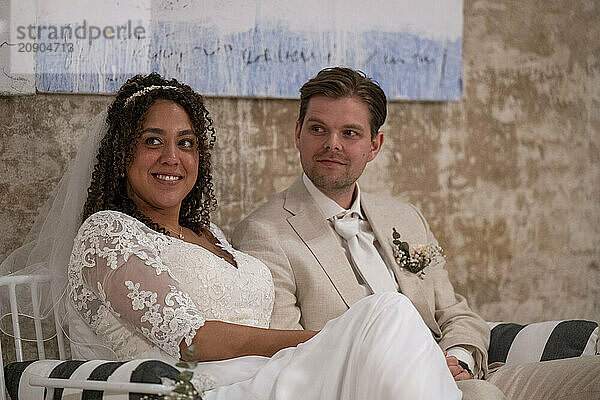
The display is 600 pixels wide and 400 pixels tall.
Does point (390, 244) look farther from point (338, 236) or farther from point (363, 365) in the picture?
point (363, 365)

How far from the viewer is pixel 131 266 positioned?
2.62 meters

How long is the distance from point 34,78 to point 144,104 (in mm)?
763

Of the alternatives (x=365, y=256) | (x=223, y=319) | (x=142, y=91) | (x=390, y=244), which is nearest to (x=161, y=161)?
(x=142, y=91)

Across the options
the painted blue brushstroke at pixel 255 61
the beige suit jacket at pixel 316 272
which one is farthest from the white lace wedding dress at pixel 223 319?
the painted blue brushstroke at pixel 255 61

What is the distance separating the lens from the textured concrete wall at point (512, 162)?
4.14 metres

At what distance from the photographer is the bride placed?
229 centimetres

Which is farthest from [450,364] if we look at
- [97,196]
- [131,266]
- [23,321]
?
[23,321]

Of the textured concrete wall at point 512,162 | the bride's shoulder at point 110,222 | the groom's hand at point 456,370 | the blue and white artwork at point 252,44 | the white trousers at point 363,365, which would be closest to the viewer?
the white trousers at point 363,365

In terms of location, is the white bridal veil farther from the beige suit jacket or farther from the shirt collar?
the shirt collar

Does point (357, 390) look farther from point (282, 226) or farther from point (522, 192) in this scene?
point (522, 192)

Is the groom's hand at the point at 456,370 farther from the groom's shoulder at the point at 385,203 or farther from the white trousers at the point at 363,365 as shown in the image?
the groom's shoulder at the point at 385,203

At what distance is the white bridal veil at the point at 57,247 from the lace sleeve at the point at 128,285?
186 millimetres

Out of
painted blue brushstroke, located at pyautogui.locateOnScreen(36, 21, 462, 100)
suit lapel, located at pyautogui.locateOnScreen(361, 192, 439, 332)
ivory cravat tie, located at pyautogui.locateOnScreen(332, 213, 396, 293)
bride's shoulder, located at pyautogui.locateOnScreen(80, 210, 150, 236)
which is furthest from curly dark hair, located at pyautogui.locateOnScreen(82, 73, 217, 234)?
suit lapel, located at pyautogui.locateOnScreen(361, 192, 439, 332)

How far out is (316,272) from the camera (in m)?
3.20
